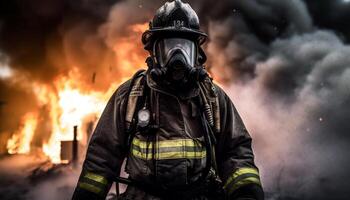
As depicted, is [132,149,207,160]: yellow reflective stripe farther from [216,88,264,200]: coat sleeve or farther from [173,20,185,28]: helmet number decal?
[173,20,185,28]: helmet number decal

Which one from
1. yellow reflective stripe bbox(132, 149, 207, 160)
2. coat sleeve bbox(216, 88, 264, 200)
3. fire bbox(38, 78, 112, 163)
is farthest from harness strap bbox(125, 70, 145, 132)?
fire bbox(38, 78, 112, 163)

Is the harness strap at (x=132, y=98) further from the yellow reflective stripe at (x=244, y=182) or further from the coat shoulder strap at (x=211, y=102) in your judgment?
the yellow reflective stripe at (x=244, y=182)

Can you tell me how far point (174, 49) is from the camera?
2.98 m

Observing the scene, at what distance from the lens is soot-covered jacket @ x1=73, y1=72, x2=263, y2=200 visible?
2.77 m

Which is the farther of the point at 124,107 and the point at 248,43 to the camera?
the point at 248,43

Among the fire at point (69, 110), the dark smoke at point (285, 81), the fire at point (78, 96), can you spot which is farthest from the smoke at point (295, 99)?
the fire at point (69, 110)

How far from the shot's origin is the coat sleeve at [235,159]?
9.61ft

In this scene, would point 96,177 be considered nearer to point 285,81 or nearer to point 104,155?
point 104,155

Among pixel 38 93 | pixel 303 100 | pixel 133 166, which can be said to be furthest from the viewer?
pixel 38 93

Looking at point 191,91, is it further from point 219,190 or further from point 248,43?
point 248,43

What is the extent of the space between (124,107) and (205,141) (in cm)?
74

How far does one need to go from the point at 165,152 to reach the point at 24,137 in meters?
28.0

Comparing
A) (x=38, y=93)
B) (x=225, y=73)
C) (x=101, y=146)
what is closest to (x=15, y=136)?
(x=38, y=93)

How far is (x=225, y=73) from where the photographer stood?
56.0 ft
